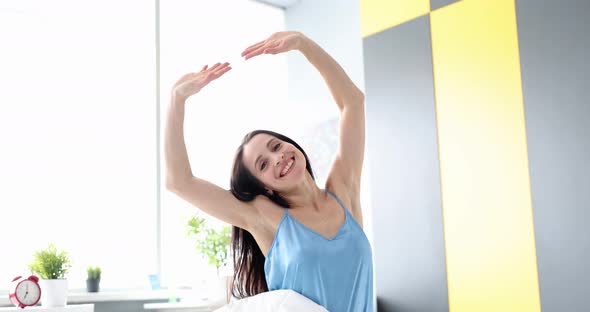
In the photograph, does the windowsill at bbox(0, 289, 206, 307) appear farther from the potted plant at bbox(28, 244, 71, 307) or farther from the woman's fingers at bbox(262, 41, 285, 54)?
the woman's fingers at bbox(262, 41, 285, 54)

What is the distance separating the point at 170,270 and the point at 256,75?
1437mm

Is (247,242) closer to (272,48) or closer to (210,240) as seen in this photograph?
(272,48)

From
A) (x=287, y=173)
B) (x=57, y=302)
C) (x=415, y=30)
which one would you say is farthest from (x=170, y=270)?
(x=287, y=173)

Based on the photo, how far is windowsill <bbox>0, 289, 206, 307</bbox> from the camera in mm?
3205

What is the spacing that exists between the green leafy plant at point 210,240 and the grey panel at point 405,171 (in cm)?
86

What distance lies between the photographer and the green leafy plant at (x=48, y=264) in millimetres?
2922

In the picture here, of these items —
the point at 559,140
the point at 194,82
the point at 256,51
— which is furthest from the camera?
the point at 559,140

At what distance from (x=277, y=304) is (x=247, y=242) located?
0.99 feet

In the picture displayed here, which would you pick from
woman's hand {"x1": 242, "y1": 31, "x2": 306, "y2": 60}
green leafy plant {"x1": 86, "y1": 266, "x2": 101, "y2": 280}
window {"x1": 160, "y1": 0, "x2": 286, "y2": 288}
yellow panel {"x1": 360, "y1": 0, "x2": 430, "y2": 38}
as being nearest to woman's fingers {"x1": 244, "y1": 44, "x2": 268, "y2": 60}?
woman's hand {"x1": 242, "y1": 31, "x2": 306, "y2": 60}

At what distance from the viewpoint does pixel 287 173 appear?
1425 mm

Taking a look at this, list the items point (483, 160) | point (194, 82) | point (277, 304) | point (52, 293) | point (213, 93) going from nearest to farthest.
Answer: point (277, 304), point (194, 82), point (483, 160), point (52, 293), point (213, 93)

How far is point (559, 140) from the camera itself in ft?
8.12

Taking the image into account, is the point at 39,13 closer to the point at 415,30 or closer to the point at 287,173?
the point at 415,30

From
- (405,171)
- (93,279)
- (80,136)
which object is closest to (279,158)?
A: (405,171)
